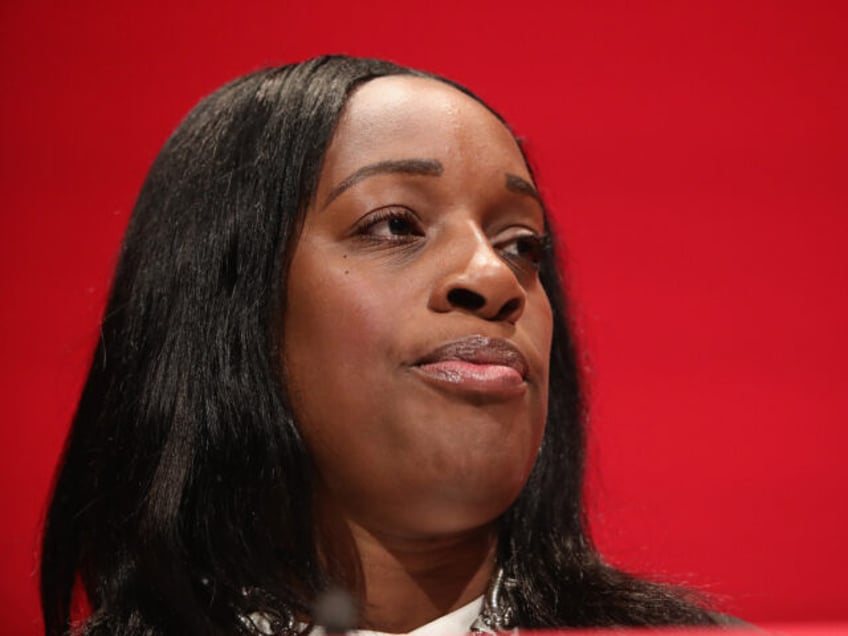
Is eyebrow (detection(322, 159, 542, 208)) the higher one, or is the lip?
eyebrow (detection(322, 159, 542, 208))

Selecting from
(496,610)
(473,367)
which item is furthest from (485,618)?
(473,367)

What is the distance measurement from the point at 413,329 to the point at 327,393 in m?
0.11

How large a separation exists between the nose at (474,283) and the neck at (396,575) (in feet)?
0.77

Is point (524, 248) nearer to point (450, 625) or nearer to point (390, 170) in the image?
point (390, 170)

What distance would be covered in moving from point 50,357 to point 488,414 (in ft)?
2.62

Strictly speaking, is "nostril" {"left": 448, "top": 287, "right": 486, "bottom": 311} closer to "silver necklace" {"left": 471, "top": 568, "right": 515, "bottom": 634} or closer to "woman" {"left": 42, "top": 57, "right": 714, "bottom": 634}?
"woman" {"left": 42, "top": 57, "right": 714, "bottom": 634}

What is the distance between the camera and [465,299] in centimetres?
107

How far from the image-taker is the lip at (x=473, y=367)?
1036 mm

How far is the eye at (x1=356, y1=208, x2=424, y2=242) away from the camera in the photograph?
3.65ft

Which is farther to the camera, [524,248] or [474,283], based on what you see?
[524,248]

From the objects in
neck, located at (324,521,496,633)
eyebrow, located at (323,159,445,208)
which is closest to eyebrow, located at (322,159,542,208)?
eyebrow, located at (323,159,445,208)

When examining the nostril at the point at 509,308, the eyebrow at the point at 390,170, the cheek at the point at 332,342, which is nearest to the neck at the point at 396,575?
the cheek at the point at 332,342

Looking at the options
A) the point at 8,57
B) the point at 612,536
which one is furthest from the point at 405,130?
the point at 612,536

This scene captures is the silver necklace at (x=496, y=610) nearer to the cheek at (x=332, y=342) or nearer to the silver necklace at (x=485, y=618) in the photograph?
the silver necklace at (x=485, y=618)
